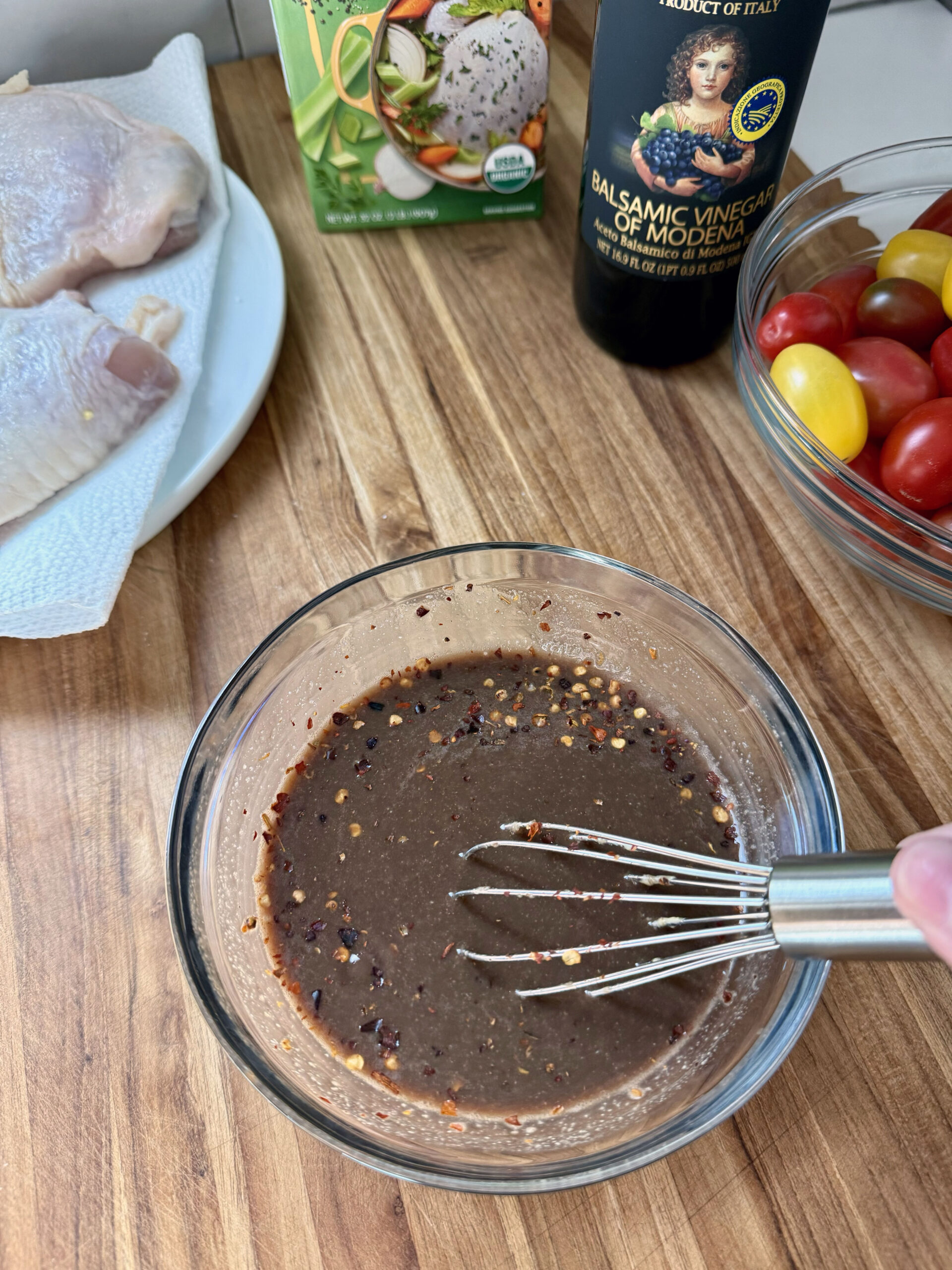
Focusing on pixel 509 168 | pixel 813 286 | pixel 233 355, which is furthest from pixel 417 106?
pixel 813 286

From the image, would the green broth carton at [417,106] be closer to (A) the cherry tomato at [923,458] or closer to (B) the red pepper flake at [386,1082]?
(A) the cherry tomato at [923,458]

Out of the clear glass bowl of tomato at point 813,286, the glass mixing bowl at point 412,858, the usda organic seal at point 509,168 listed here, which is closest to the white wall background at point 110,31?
the usda organic seal at point 509,168

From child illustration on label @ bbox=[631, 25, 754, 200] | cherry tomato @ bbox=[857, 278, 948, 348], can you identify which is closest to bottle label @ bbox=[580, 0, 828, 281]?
child illustration on label @ bbox=[631, 25, 754, 200]

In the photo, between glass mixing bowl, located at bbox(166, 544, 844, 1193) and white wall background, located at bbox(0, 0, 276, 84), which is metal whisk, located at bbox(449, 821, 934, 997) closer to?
glass mixing bowl, located at bbox(166, 544, 844, 1193)

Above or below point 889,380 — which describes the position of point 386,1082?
below

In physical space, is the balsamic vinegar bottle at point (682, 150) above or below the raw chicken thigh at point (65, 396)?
above

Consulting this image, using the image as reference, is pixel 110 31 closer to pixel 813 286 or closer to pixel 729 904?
pixel 813 286
